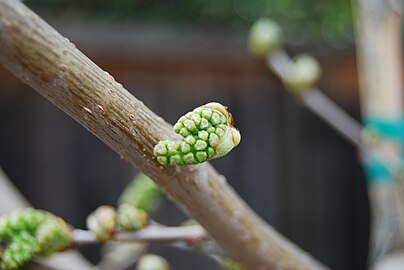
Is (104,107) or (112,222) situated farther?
(112,222)

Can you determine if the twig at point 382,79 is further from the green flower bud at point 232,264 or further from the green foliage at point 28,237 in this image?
the green foliage at point 28,237

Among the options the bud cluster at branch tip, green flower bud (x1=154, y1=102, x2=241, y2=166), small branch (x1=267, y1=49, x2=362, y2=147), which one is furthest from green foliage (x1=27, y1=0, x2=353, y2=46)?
green flower bud (x1=154, y1=102, x2=241, y2=166)

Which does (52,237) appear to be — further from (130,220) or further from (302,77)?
(302,77)

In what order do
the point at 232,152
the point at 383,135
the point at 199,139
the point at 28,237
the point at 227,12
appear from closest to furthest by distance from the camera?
the point at 199,139 → the point at 28,237 → the point at 383,135 → the point at 232,152 → the point at 227,12

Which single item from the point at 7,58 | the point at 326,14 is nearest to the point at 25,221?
the point at 7,58

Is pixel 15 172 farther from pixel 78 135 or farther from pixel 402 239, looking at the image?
pixel 402 239

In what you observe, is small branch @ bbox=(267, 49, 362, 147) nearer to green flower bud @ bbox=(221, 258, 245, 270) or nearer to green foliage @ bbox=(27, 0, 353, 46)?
green flower bud @ bbox=(221, 258, 245, 270)

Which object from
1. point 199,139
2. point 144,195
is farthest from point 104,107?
point 144,195
